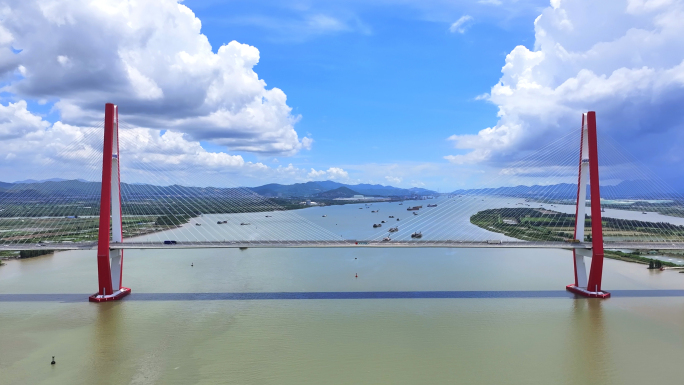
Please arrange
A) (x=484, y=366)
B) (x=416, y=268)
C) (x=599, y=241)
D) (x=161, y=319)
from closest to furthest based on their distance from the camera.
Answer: (x=484, y=366), (x=161, y=319), (x=599, y=241), (x=416, y=268)

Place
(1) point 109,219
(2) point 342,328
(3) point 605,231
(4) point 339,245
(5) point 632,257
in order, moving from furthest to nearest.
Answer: (3) point 605,231
(5) point 632,257
(4) point 339,245
(1) point 109,219
(2) point 342,328

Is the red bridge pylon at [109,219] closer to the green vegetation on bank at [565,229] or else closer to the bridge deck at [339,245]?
the bridge deck at [339,245]

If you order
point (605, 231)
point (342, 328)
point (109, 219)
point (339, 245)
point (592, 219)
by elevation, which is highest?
point (109, 219)

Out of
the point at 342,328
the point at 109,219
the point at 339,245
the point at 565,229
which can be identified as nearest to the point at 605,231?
the point at 565,229

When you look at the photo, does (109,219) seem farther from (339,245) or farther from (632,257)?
(632,257)

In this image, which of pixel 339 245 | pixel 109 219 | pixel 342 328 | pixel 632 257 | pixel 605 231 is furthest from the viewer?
pixel 605 231

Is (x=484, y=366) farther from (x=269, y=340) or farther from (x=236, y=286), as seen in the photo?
(x=236, y=286)

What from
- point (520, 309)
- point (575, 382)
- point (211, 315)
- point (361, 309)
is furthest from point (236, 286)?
point (575, 382)
